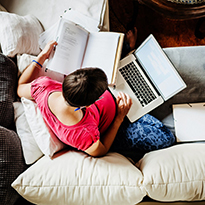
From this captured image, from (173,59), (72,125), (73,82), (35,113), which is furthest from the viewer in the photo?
(173,59)

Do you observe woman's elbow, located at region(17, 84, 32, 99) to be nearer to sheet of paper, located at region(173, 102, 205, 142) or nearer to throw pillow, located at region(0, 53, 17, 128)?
throw pillow, located at region(0, 53, 17, 128)

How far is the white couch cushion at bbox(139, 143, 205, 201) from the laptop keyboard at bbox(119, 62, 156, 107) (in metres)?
0.36

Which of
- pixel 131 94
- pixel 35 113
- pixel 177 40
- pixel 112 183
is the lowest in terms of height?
pixel 112 183

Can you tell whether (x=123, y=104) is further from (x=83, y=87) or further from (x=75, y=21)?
(x=75, y=21)

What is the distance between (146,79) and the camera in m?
1.08

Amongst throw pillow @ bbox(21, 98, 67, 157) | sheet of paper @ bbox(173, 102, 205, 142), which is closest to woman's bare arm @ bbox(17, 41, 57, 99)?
throw pillow @ bbox(21, 98, 67, 157)

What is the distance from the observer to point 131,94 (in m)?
1.09

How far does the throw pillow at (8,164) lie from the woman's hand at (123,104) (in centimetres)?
59

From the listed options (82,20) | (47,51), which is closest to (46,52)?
(47,51)

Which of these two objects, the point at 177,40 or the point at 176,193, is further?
the point at 177,40

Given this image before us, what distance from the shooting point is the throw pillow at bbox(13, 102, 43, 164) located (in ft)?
3.01

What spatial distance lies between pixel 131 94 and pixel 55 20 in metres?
0.78

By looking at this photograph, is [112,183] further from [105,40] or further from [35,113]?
[105,40]

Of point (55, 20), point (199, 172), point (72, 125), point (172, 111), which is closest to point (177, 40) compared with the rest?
point (172, 111)
